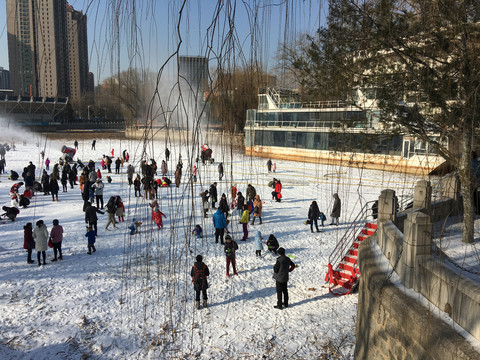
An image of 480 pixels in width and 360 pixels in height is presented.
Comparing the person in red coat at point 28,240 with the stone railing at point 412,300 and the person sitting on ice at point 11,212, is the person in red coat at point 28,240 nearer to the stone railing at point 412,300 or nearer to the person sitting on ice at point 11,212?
the person sitting on ice at point 11,212

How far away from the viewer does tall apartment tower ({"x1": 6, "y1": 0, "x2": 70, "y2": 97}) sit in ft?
8.61

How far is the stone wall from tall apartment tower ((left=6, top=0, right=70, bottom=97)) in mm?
3470

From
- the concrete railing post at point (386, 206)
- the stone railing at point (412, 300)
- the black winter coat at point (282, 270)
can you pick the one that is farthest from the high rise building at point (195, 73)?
the black winter coat at point (282, 270)

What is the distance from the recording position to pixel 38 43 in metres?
2.65

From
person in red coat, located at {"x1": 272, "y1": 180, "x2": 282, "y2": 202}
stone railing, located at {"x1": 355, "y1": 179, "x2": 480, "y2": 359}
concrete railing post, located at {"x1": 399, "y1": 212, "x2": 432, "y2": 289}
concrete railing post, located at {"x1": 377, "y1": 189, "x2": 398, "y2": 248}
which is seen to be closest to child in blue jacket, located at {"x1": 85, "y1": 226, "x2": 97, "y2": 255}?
stone railing, located at {"x1": 355, "y1": 179, "x2": 480, "y2": 359}

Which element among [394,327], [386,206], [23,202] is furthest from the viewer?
[23,202]

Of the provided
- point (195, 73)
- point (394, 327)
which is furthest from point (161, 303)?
point (195, 73)

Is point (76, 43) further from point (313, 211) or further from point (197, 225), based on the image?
point (313, 211)

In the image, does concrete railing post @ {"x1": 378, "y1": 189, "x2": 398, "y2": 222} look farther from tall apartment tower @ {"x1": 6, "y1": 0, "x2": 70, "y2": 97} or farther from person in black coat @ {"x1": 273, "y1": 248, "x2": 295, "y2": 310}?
tall apartment tower @ {"x1": 6, "y1": 0, "x2": 70, "y2": 97}

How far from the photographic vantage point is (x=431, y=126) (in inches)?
298

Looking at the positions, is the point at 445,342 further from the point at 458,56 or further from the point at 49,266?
the point at 49,266

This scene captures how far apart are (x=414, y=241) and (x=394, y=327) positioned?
3.17 feet

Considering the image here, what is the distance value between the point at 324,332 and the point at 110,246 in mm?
6316

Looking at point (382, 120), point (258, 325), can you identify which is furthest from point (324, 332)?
point (382, 120)
